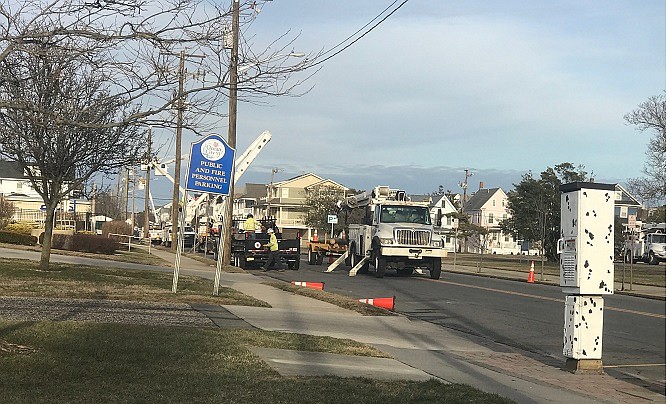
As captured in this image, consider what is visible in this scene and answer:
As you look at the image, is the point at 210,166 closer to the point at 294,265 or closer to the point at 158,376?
the point at 158,376

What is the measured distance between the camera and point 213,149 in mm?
17375

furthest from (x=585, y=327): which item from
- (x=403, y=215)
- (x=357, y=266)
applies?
(x=357, y=266)

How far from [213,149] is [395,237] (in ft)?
46.4

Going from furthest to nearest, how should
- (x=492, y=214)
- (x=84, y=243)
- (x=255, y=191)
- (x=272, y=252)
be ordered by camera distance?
(x=255, y=191) → (x=492, y=214) → (x=84, y=243) → (x=272, y=252)

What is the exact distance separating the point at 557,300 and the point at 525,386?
1400 cm

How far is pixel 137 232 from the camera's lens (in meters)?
89.4

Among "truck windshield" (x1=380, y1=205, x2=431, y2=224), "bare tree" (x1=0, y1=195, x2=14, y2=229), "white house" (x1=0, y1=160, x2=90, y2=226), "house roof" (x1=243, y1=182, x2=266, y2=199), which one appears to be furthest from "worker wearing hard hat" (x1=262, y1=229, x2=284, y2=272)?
"house roof" (x1=243, y1=182, x2=266, y2=199)

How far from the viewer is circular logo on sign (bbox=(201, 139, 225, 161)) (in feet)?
56.6

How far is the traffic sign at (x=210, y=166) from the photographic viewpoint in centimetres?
1716

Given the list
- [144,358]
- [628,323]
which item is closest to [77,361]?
[144,358]

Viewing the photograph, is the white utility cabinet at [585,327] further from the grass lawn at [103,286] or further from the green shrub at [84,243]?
the green shrub at [84,243]

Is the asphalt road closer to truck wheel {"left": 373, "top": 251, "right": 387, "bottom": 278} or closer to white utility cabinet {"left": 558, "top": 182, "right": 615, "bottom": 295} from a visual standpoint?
truck wheel {"left": 373, "top": 251, "right": 387, "bottom": 278}

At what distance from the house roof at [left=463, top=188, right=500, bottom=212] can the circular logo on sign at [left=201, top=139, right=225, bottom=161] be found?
10087cm

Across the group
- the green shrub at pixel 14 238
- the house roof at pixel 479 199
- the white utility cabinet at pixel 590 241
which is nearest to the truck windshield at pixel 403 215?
the green shrub at pixel 14 238
